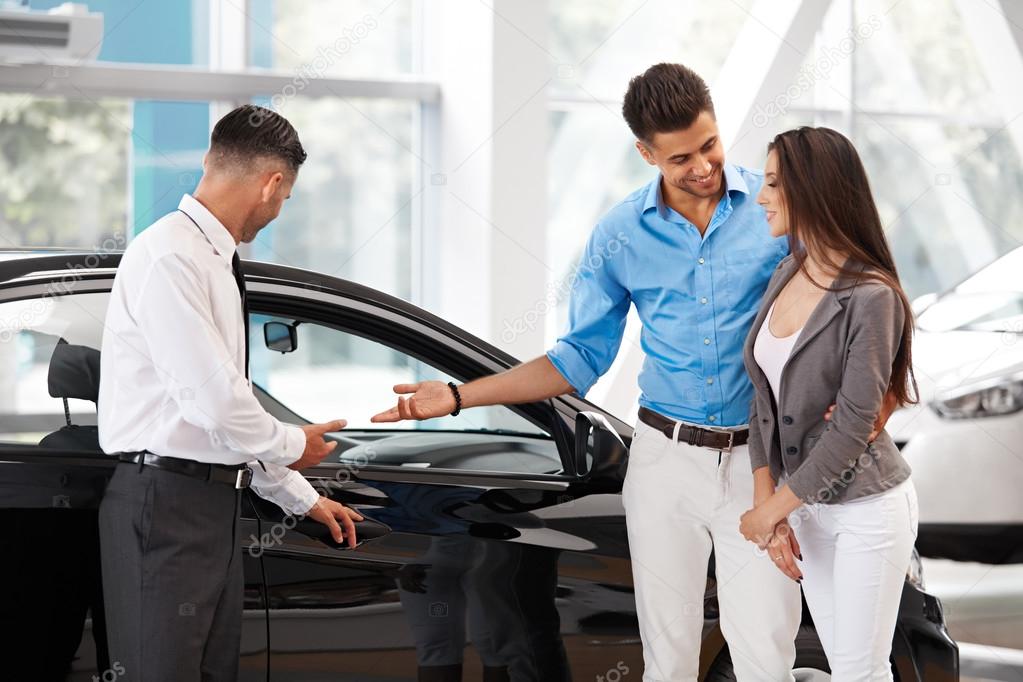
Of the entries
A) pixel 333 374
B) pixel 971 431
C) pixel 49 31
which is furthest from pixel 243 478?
pixel 333 374

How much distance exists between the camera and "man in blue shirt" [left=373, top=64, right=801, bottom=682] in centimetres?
214

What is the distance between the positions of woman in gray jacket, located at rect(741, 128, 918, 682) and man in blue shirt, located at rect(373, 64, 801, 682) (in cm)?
15

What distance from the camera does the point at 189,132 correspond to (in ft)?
Result: 19.0

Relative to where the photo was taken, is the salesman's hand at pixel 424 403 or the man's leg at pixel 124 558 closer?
the man's leg at pixel 124 558

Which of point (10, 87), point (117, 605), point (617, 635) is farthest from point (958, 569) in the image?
point (10, 87)

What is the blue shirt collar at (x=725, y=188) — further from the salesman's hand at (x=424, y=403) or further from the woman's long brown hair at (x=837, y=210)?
the salesman's hand at (x=424, y=403)

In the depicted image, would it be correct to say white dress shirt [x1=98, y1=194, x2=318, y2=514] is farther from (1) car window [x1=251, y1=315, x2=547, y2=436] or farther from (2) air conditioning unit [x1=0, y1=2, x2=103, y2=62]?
(1) car window [x1=251, y1=315, x2=547, y2=436]

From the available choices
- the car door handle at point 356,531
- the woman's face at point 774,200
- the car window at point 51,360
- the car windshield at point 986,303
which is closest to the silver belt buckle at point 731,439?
the woman's face at point 774,200

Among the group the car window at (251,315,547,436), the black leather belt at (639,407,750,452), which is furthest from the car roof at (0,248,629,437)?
the car window at (251,315,547,436)

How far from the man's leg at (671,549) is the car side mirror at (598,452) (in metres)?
0.15

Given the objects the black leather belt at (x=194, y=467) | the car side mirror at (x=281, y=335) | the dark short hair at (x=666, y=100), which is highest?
the dark short hair at (x=666, y=100)

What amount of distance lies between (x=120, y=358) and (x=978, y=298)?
13.2 ft

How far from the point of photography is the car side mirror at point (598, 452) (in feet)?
7.78

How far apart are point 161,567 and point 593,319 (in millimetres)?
1030
